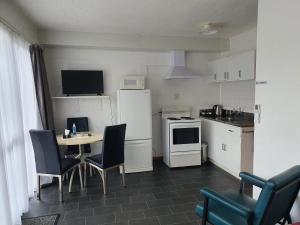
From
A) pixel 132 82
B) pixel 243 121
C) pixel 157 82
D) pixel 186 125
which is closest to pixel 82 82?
pixel 132 82

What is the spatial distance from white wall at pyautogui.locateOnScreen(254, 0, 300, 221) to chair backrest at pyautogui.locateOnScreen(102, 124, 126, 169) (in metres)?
1.90

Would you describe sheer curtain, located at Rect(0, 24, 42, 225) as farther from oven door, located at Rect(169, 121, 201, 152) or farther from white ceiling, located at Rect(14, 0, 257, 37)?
oven door, located at Rect(169, 121, 201, 152)

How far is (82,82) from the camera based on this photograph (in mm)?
4043

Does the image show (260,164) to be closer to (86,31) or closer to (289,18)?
(289,18)

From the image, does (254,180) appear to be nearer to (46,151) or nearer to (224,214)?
(224,214)

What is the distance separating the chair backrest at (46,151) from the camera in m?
2.86


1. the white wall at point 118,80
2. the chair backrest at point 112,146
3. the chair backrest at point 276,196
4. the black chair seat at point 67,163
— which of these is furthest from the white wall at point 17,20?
the chair backrest at point 276,196

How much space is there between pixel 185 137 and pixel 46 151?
2.36m

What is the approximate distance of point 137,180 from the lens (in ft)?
12.0

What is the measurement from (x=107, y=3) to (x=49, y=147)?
Answer: 196 centimetres

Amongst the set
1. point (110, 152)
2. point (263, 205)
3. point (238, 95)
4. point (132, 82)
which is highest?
point (132, 82)

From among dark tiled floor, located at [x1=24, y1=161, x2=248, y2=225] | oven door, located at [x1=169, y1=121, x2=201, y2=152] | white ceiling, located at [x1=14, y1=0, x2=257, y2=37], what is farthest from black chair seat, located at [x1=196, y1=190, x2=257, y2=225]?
white ceiling, located at [x1=14, y1=0, x2=257, y2=37]

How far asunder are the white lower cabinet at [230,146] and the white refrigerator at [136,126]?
1.23m

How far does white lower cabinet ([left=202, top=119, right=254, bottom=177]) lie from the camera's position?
335cm
